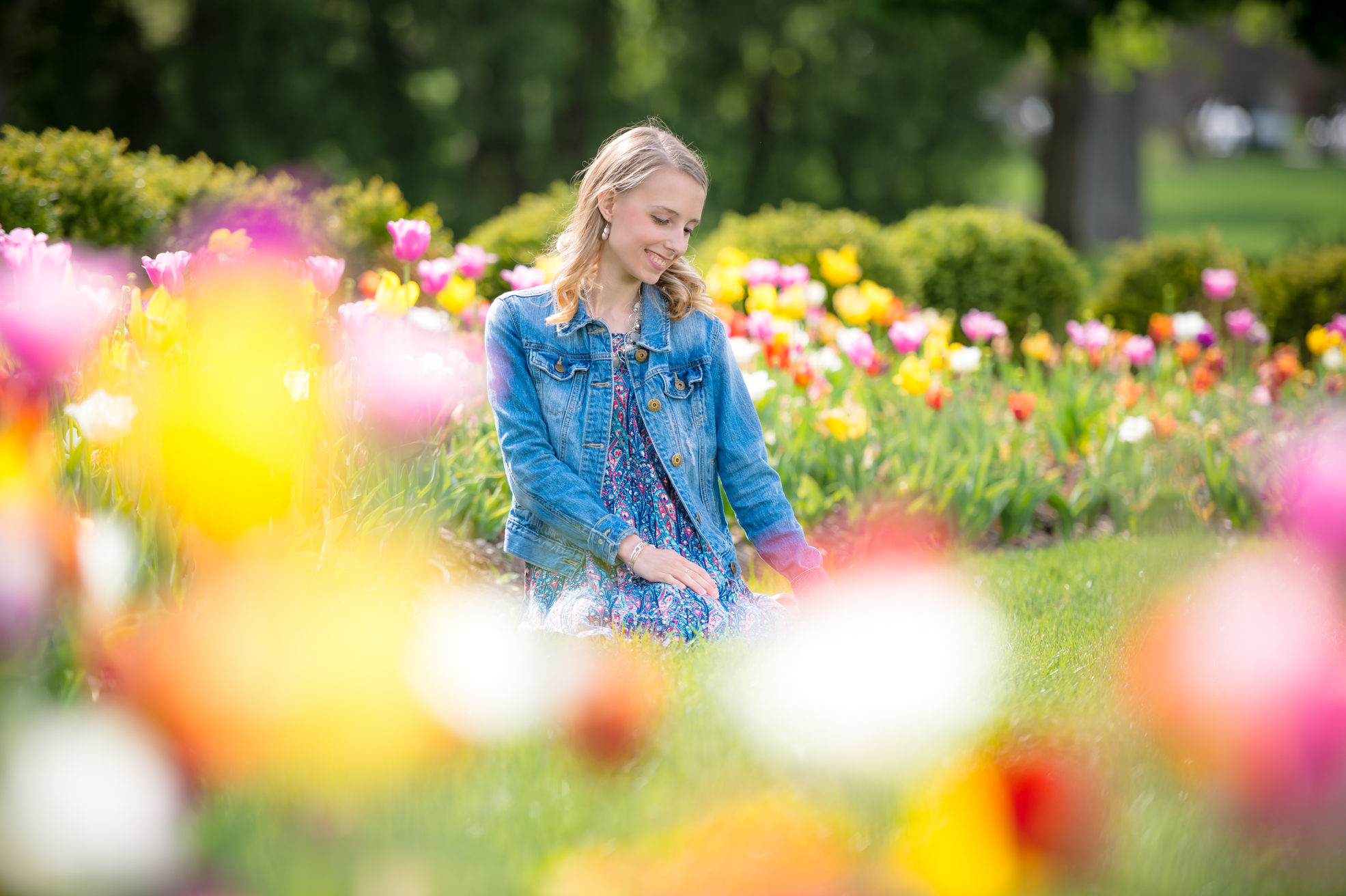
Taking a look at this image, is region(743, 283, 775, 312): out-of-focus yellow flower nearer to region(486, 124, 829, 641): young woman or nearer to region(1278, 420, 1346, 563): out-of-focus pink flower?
region(486, 124, 829, 641): young woman

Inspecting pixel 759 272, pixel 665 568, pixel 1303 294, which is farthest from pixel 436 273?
pixel 1303 294

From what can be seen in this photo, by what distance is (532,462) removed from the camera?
9.09 feet

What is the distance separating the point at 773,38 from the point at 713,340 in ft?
50.1

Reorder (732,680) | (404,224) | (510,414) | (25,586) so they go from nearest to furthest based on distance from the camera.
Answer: (25,586) → (732,680) → (510,414) → (404,224)

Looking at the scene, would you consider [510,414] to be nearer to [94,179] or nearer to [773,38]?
[94,179]

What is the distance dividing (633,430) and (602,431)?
92 mm

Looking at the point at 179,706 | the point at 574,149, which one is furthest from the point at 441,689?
the point at 574,149

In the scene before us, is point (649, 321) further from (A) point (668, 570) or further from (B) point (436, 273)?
(B) point (436, 273)

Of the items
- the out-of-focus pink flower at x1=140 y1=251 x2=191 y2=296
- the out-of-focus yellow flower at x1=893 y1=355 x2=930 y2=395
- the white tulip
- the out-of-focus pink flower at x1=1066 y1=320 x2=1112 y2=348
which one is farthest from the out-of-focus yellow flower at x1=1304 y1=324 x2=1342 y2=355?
the white tulip

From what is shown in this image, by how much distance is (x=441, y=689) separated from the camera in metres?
2.24

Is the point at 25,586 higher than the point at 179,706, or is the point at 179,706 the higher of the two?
the point at 25,586

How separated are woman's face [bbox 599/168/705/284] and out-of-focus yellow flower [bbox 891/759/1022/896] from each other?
1370 millimetres

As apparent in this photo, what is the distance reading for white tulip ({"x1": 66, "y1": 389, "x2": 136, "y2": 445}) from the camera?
2258mm

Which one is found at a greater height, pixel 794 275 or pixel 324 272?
pixel 324 272
